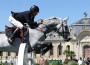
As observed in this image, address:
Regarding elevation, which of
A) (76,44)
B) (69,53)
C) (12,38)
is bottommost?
(69,53)

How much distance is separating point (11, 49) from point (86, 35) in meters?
53.7

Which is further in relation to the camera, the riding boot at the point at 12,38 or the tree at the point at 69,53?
the tree at the point at 69,53

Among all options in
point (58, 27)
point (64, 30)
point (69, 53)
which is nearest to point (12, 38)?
point (58, 27)

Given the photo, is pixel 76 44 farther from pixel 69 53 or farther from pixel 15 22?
pixel 15 22

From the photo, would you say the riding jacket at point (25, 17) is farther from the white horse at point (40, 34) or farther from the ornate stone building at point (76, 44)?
the ornate stone building at point (76, 44)

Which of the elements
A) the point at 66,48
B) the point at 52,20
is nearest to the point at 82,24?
the point at 66,48

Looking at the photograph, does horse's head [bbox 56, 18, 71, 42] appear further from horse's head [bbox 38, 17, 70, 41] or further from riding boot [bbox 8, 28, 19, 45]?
riding boot [bbox 8, 28, 19, 45]

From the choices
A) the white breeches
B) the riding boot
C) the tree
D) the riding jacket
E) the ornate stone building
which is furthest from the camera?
the ornate stone building

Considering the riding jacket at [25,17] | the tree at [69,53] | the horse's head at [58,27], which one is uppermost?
the riding jacket at [25,17]

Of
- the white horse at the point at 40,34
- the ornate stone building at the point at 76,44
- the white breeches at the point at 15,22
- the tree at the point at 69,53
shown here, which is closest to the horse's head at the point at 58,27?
the white horse at the point at 40,34

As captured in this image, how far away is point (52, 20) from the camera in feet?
39.7

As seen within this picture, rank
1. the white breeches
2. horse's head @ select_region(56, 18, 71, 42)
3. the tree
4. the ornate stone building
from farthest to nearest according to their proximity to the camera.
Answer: the ornate stone building
the tree
horse's head @ select_region(56, 18, 71, 42)
the white breeches

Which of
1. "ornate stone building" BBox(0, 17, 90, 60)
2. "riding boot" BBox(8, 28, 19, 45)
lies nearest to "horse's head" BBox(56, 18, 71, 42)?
"riding boot" BBox(8, 28, 19, 45)

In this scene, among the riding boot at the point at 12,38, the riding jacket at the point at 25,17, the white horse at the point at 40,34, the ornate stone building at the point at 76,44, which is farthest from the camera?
the ornate stone building at the point at 76,44
